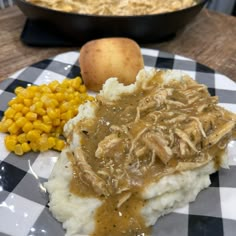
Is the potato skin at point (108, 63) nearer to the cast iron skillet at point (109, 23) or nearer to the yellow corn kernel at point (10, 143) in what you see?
the cast iron skillet at point (109, 23)

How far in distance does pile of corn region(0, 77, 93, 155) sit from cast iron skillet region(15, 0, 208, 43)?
70 centimetres

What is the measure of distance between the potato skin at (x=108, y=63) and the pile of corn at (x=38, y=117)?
211mm

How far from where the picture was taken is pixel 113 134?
5.88ft

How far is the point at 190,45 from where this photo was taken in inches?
127

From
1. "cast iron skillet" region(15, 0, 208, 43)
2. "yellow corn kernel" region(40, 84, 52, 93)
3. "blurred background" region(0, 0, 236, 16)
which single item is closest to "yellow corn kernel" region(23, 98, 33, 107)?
"yellow corn kernel" region(40, 84, 52, 93)

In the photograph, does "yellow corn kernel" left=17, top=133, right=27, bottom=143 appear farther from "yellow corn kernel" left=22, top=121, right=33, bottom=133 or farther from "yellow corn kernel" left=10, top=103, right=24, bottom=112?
"yellow corn kernel" left=10, top=103, right=24, bottom=112

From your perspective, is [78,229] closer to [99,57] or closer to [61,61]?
[99,57]

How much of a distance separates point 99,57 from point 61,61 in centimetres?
36

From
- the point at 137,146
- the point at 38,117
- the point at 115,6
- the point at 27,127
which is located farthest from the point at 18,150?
the point at 115,6

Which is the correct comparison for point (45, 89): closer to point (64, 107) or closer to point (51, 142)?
point (64, 107)

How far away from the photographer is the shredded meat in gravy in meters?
1.62

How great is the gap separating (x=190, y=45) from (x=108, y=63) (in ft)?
3.60

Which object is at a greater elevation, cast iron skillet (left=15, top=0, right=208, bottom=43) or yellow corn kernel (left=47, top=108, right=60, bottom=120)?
cast iron skillet (left=15, top=0, right=208, bottom=43)

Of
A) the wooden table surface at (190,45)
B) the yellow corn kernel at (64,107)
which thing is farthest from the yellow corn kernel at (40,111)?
the wooden table surface at (190,45)
